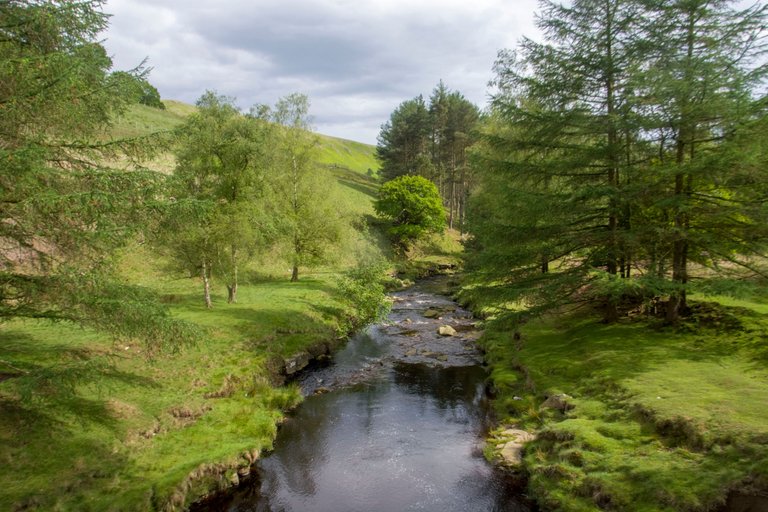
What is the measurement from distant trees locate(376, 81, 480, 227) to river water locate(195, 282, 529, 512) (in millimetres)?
44915

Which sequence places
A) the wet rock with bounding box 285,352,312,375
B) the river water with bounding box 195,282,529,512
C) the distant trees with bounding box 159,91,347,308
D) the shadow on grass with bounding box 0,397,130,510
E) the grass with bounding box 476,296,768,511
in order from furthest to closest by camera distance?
the distant trees with bounding box 159,91,347,308
the wet rock with bounding box 285,352,312,375
the river water with bounding box 195,282,529,512
the shadow on grass with bounding box 0,397,130,510
the grass with bounding box 476,296,768,511

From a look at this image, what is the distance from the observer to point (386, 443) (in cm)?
1481

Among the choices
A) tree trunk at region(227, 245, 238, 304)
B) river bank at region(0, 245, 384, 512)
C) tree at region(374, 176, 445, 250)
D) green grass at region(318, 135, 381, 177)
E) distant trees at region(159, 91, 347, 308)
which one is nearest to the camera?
river bank at region(0, 245, 384, 512)

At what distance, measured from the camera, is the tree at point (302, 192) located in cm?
3428

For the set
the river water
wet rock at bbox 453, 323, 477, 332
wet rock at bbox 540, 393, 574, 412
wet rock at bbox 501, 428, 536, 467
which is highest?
wet rock at bbox 540, 393, 574, 412

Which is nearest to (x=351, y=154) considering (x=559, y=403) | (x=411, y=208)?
(x=411, y=208)

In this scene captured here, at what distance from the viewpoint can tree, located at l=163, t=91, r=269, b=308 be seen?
72.5 feet

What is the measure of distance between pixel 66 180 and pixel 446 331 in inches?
853

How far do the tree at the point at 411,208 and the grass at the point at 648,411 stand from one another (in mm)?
39291

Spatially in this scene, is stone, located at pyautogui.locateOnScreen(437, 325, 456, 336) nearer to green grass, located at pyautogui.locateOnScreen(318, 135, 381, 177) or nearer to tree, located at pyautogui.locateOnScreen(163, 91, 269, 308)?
tree, located at pyautogui.locateOnScreen(163, 91, 269, 308)

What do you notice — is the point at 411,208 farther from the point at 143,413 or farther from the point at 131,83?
the point at 131,83

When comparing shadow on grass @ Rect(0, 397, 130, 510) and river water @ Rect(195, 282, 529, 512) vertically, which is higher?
shadow on grass @ Rect(0, 397, 130, 510)

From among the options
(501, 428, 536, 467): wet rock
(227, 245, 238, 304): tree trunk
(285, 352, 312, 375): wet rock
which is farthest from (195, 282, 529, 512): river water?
(227, 245, 238, 304): tree trunk

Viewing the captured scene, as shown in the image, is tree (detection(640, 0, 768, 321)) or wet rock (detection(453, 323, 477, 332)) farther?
wet rock (detection(453, 323, 477, 332))
